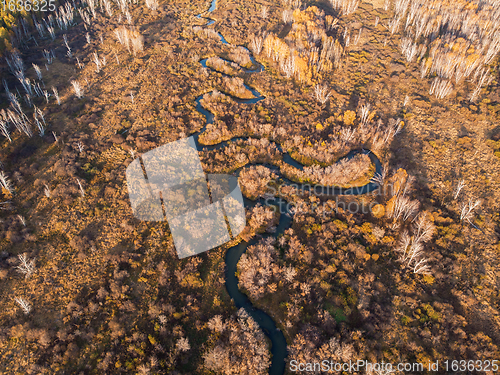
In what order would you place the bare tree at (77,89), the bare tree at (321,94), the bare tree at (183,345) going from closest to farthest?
the bare tree at (183,345)
the bare tree at (77,89)
the bare tree at (321,94)

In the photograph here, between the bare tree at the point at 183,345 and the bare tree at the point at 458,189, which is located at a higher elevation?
the bare tree at the point at 458,189

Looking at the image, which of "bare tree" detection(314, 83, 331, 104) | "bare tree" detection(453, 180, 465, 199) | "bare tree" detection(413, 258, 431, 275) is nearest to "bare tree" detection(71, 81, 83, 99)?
"bare tree" detection(314, 83, 331, 104)

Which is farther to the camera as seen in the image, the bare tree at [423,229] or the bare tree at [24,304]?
the bare tree at [423,229]

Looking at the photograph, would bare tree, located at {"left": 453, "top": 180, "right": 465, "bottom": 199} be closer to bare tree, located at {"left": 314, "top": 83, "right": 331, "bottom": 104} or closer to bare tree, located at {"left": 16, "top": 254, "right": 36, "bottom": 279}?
bare tree, located at {"left": 314, "top": 83, "right": 331, "bottom": 104}

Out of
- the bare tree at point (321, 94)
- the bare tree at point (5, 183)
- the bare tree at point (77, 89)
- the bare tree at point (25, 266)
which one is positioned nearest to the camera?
the bare tree at point (25, 266)

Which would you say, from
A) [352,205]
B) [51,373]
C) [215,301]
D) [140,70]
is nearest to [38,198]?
[51,373]

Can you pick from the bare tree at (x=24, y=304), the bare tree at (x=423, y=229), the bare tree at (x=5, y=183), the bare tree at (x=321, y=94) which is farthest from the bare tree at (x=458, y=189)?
the bare tree at (x=5, y=183)

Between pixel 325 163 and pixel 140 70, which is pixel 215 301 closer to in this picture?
pixel 325 163

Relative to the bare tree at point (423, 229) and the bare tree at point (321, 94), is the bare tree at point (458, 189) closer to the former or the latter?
the bare tree at point (423, 229)
